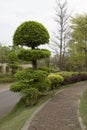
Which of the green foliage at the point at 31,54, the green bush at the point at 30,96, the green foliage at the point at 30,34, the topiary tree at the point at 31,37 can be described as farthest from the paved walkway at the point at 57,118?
the green foliage at the point at 30,34

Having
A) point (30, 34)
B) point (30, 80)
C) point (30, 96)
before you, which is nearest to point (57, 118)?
point (30, 96)

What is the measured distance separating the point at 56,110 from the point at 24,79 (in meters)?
3.45

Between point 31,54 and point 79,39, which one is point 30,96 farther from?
point 79,39

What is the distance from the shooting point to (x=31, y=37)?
1538cm

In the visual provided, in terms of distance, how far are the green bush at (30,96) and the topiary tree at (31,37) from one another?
6.47 feet

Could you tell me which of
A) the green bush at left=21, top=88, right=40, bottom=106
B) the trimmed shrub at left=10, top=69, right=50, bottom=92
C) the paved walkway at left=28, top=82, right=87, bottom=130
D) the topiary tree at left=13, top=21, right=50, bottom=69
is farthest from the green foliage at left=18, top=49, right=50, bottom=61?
the paved walkway at left=28, top=82, right=87, bottom=130

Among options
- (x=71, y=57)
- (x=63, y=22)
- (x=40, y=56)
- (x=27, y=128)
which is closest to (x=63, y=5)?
(x=63, y=22)

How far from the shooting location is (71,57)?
35.0 m

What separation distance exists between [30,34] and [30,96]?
3.27 meters

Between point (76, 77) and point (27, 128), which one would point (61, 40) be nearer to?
point (76, 77)

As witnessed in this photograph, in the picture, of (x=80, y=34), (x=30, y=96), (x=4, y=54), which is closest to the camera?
(x=30, y=96)

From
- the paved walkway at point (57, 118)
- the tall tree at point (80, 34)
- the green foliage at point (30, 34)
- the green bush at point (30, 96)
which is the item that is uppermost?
the tall tree at point (80, 34)

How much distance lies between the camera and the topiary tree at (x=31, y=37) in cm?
1536

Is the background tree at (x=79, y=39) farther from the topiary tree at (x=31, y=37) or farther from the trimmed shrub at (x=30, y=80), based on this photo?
the trimmed shrub at (x=30, y=80)
